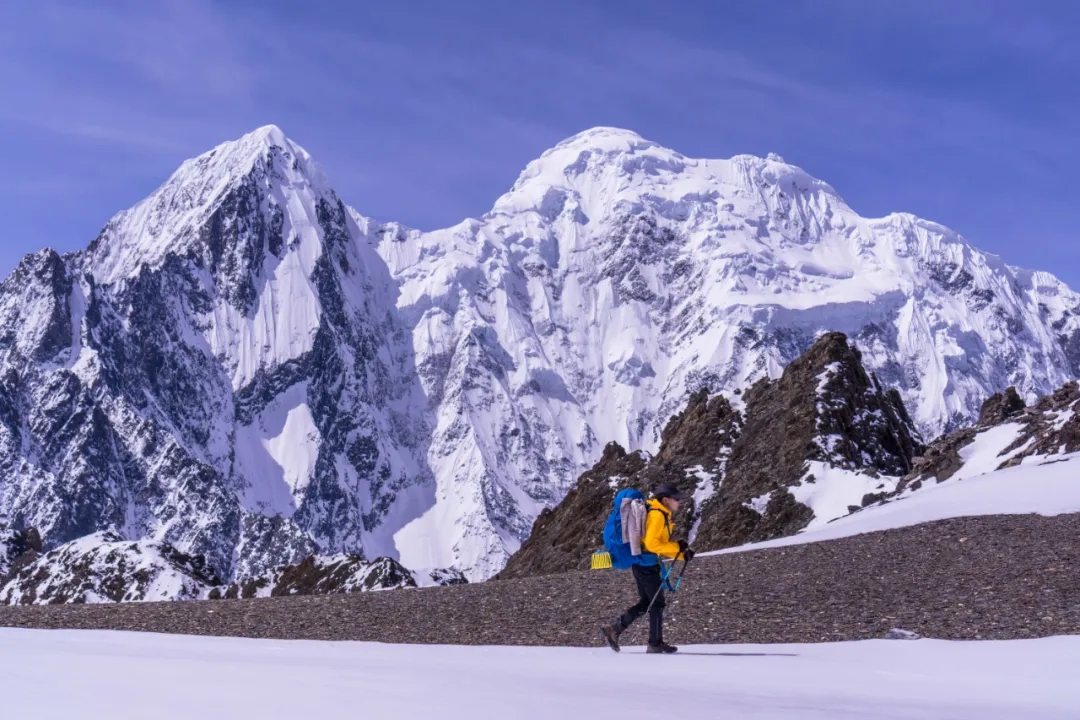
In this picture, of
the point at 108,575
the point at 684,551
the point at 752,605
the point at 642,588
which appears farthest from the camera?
the point at 108,575

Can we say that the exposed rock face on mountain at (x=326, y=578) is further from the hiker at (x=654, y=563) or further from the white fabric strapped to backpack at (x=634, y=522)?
the white fabric strapped to backpack at (x=634, y=522)

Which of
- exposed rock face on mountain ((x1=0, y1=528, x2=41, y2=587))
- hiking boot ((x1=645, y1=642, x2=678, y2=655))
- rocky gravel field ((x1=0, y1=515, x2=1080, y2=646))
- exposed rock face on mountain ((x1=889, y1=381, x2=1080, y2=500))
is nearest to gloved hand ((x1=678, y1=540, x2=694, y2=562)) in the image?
hiking boot ((x1=645, y1=642, x2=678, y2=655))

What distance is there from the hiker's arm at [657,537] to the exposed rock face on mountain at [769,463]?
2438 centimetres

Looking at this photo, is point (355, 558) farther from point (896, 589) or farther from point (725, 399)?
point (896, 589)

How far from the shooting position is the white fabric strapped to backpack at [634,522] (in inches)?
525

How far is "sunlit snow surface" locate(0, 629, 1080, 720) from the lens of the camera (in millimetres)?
7355

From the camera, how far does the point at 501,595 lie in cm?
1933

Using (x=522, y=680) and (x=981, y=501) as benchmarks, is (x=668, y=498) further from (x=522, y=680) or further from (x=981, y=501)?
(x=981, y=501)

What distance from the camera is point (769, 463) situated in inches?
1724

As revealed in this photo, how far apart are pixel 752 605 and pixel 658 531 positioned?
13.5 ft

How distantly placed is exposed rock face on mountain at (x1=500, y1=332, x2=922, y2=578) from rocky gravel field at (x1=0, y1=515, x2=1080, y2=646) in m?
16.9

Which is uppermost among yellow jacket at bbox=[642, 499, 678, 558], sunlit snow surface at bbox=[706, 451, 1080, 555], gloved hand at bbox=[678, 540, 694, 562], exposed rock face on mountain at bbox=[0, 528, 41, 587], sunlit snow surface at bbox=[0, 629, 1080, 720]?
exposed rock face on mountain at bbox=[0, 528, 41, 587]

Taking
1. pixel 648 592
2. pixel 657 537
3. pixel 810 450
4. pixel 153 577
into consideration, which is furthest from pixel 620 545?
pixel 153 577

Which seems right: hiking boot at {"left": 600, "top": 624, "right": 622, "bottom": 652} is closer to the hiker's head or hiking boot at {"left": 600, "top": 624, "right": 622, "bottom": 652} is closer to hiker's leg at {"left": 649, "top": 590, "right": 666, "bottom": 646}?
hiker's leg at {"left": 649, "top": 590, "right": 666, "bottom": 646}
